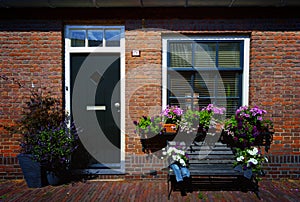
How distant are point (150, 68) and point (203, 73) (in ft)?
3.43

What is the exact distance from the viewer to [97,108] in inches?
184

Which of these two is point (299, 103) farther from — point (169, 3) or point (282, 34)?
point (169, 3)

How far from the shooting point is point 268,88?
434 centimetres

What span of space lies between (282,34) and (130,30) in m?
2.87

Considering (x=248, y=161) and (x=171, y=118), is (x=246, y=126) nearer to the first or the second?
(x=248, y=161)

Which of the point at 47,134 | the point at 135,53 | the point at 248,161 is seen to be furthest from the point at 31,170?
the point at 248,161

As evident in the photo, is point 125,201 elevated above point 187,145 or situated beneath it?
situated beneath

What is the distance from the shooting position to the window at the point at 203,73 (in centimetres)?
446

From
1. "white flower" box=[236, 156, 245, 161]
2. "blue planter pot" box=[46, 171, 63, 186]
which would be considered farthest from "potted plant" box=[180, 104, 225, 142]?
"blue planter pot" box=[46, 171, 63, 186]

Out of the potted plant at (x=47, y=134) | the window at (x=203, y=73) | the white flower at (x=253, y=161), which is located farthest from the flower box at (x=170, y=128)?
the potted plant at (x=47, y=134)

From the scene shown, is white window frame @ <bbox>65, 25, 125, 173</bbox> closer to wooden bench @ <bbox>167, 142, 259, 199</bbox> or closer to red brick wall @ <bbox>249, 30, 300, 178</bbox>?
wooden bench @ <bbox>167, 142, 259, 199</bbox>

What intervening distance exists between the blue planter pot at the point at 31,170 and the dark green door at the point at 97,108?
0.74m

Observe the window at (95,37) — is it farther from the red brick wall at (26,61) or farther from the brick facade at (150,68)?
the red brick wall at (26,61)

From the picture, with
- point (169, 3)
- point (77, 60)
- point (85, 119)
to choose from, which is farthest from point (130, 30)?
point (85, 119)
